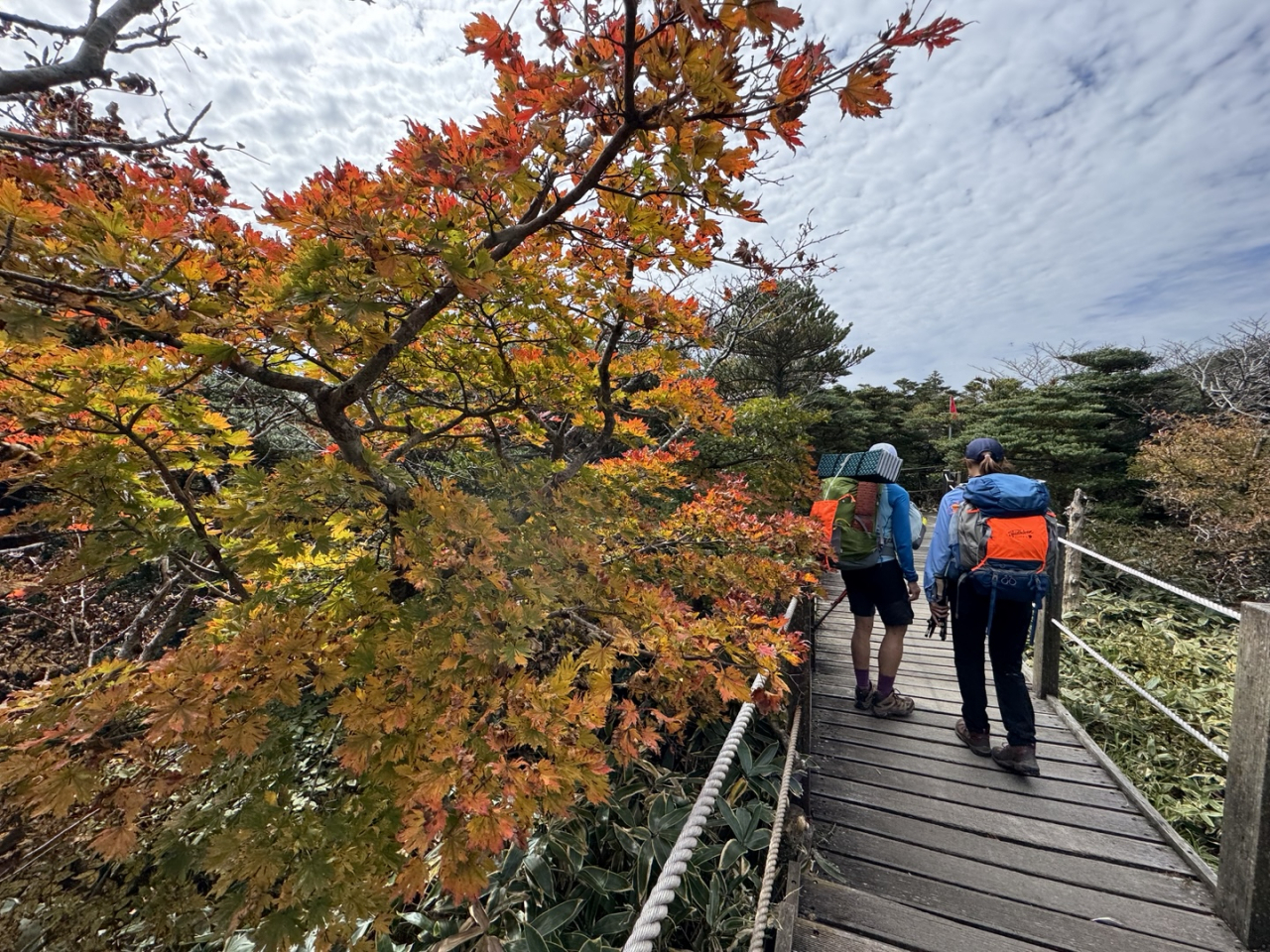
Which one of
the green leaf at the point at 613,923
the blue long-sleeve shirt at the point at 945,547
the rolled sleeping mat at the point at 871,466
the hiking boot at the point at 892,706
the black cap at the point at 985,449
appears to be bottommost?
the green leaf at the point at 613,923

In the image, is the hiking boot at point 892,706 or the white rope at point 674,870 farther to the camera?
the hiking boot at point 892,706

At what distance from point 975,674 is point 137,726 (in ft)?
11.6

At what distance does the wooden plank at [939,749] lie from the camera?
256 cm

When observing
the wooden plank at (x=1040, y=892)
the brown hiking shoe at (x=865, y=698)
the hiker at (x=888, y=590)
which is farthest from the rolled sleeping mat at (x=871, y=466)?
the wooden plank at (x=1040, y=892)

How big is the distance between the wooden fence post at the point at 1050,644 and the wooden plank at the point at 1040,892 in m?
1.59

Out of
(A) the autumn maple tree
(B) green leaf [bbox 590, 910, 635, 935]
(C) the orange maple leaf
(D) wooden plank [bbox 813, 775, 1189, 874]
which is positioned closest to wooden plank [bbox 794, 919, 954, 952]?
(D) wooden plank [bbox 813, 775, 1189, 874]

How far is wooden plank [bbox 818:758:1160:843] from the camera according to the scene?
2236mm

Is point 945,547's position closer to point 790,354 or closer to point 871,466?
point 871,466

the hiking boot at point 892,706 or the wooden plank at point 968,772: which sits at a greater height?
the hiking boot at point 892,706

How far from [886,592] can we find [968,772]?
3.21ft

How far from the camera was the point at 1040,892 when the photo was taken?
1.96 metres

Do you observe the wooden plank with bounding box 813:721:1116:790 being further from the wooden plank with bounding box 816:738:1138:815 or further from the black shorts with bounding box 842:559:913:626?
the black shorts with bounding box 842:559:913:626

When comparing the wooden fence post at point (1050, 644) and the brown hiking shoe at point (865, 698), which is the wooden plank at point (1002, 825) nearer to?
the brown hiking shoe at point (865, 698)

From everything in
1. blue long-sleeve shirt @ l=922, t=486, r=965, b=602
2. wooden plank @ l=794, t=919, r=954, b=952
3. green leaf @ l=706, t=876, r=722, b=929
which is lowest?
green leaf @ l=706, t=876, r=722, b=929
